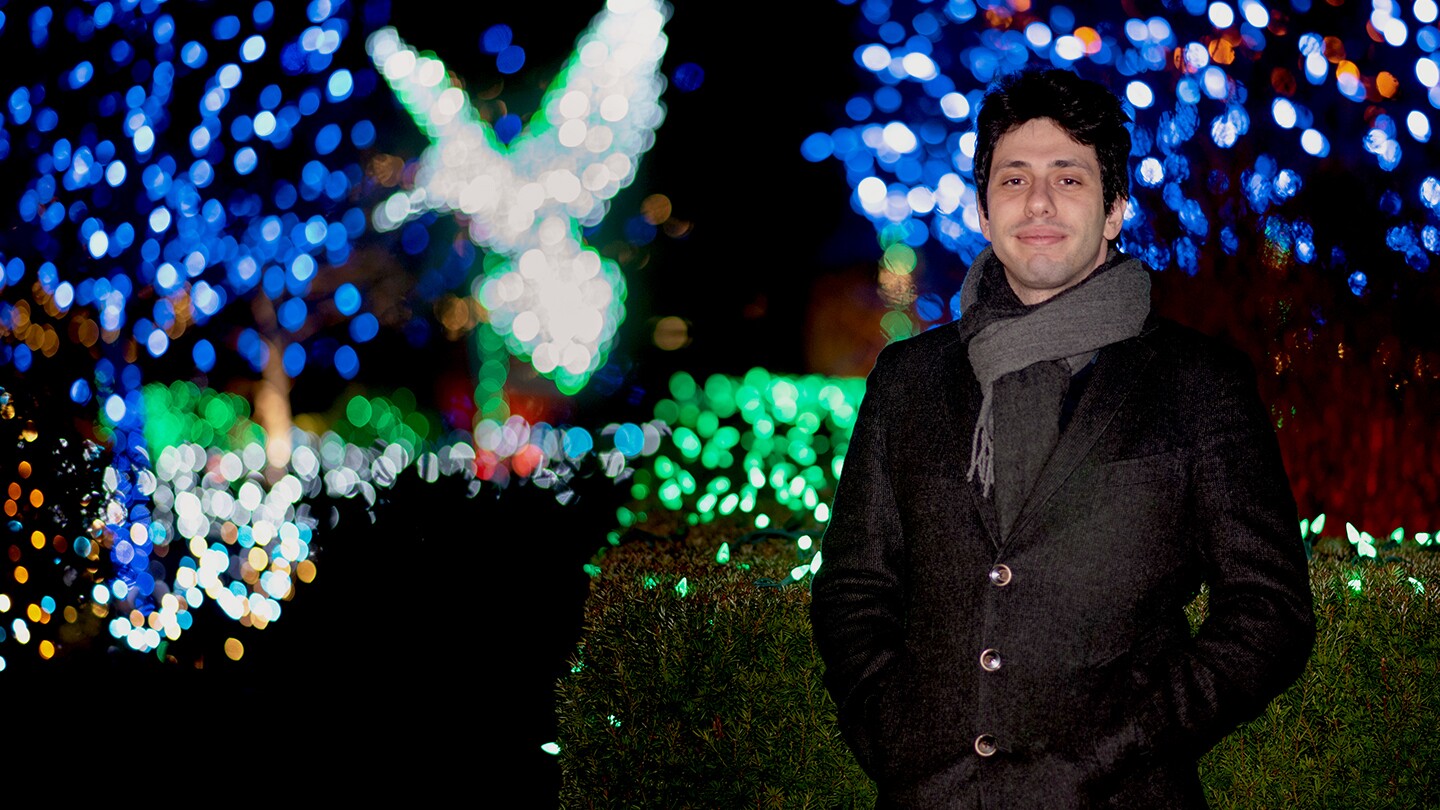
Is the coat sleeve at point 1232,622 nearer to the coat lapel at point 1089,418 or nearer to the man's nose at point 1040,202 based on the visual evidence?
the coat lapel at point 1089,418

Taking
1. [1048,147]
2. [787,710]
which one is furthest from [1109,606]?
[787,710]

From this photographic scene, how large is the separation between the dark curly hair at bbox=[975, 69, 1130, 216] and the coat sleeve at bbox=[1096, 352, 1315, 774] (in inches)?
20.9

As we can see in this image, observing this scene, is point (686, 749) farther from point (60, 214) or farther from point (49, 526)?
point (60, 214)

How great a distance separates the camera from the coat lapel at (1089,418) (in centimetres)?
199

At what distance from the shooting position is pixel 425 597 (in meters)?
5.09

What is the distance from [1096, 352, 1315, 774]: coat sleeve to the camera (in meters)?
1.90

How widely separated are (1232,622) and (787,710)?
57.1 inches

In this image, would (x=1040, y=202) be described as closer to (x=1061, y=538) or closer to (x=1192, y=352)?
(x=1192, y=352)

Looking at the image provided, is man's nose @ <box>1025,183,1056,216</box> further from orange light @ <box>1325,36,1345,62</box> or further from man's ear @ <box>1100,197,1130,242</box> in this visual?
orange light @ <box>1325,36,1345,62</box>

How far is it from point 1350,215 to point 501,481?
4.11 meters

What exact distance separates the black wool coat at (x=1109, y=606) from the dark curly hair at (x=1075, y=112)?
30 centimetres

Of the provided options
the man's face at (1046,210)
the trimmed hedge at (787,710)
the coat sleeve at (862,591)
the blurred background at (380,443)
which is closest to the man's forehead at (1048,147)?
the man's face at (1046,210)

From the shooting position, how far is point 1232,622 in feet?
6.27

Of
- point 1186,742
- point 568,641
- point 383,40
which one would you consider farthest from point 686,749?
point 383,40
